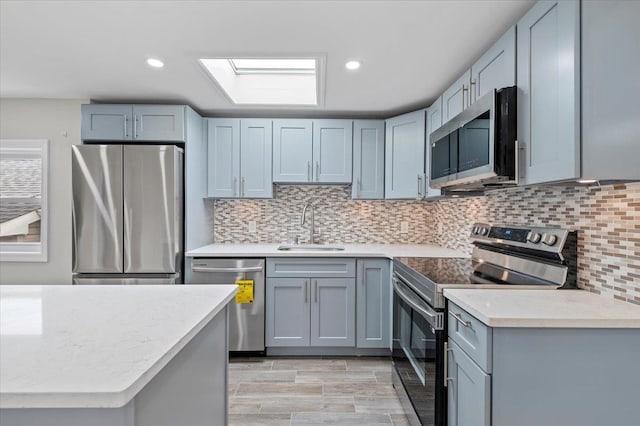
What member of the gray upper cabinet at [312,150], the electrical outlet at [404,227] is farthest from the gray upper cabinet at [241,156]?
the electrical outlet at [404,227]

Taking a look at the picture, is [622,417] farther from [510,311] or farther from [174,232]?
[174,232]

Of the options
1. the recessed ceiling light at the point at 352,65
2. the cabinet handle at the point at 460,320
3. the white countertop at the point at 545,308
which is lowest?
the cabinet handle at the point at 460,320

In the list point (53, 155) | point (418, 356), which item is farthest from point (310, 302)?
point (53, 155)

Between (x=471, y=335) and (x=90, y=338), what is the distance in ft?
4.27

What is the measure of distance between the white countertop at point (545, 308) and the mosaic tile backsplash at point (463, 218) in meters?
0.14

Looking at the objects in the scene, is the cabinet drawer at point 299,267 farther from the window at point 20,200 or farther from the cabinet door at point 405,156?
the window at point 20,200

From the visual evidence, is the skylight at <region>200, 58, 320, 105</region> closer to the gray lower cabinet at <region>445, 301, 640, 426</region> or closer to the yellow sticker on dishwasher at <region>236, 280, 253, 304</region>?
the yellow sticker on dishwasher at <region>236, 280, 253, 304</region>

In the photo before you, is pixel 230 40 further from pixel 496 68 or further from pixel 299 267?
pixel 299 267

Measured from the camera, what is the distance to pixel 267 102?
296 centimetres

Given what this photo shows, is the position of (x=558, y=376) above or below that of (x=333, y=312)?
above

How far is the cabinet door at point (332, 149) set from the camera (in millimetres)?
3311

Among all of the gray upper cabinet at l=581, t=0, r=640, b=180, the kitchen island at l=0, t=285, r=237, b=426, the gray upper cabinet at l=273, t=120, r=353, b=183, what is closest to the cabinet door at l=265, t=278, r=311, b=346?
the gray upper cabinet at l=273, t=120, r=353, b=183

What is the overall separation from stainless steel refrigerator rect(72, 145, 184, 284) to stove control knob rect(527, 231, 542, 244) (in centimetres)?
255

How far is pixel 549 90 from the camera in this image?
54.3 inches
